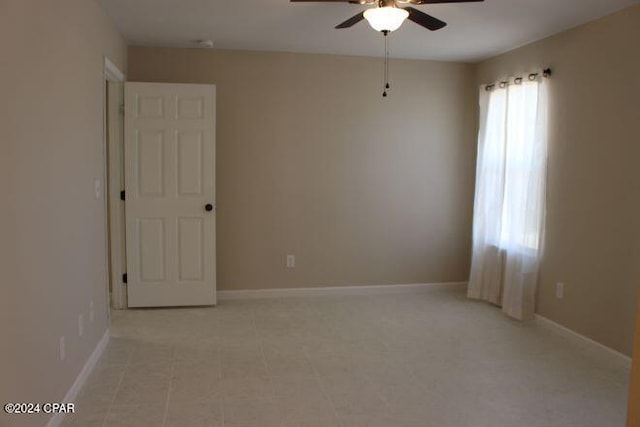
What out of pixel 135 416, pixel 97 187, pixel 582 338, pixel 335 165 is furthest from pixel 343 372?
pixel 335 165

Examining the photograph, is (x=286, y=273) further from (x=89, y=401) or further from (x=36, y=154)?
(x=36, y=154)

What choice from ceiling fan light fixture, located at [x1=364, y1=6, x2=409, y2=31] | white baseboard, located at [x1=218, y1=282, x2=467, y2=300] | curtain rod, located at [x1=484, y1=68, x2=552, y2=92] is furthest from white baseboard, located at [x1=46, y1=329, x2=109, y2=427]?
curtain rod, located at [x1=484, y1=68, x2=552, y2=92]

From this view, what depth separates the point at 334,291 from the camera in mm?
5723

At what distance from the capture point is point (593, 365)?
12.5 ft

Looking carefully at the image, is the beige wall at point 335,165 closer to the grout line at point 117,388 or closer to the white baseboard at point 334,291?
the white baseboard at point 334,291

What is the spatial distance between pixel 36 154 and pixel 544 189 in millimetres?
3825

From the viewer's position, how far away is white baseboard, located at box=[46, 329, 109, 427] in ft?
9.08

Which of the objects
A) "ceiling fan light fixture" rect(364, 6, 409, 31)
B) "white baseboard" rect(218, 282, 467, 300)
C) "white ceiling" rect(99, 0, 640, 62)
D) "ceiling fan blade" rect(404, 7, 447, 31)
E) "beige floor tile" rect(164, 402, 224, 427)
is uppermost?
"white ceiling" rect(99, 0, 640, 62)

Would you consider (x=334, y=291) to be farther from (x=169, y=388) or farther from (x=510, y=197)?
(x=169, y=388)

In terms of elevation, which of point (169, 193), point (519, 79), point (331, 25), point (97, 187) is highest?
point (331, 25)

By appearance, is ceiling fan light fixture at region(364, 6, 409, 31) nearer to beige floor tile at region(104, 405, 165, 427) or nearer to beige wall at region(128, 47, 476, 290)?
beige wall at region(128, 47, 476, 290)

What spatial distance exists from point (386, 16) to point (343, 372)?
224 centimetres

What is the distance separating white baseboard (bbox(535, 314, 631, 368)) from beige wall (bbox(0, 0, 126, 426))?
3.56 m

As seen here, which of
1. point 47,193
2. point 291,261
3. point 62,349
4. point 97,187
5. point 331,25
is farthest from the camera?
point 291,261
